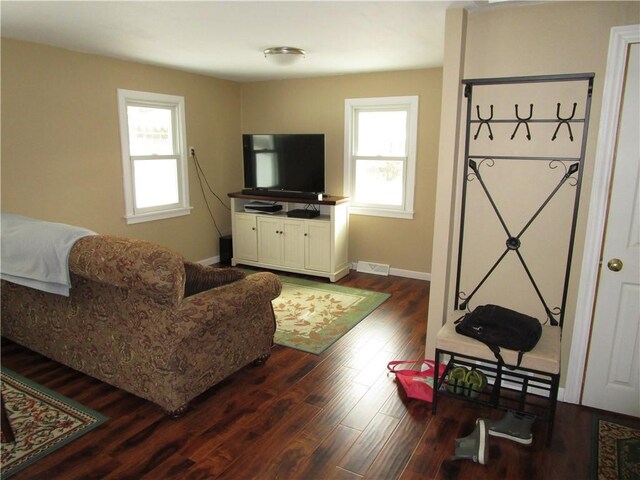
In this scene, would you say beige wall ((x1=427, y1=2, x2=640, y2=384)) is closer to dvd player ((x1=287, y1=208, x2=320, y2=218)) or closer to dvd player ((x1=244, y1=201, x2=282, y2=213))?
dvd player ((x1=287, y1=208, x2=320, y2=218))

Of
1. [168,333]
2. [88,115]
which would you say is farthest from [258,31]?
[168,333]

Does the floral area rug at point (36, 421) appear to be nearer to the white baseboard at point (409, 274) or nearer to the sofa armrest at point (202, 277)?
the sofa armrest at point (202, 277)

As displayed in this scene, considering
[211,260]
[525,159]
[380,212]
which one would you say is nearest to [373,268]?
[380,212]

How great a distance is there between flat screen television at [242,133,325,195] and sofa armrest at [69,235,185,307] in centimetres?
312

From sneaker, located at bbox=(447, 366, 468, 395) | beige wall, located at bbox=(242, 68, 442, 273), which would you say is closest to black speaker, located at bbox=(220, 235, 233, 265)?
beige wall, located at bbox=(242, 68, 442, 273)

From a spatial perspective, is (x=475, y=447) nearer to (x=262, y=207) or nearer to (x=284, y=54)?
(x=284, y=54)

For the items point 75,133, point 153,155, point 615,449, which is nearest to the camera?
point 615,449

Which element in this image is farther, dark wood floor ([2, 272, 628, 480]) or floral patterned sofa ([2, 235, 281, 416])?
floral patterned sofa ([2, 235, 281, 416])

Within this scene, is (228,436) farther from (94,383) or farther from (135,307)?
(94,383)

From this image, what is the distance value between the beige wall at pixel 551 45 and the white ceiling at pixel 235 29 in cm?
25

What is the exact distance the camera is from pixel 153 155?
4.90 metres

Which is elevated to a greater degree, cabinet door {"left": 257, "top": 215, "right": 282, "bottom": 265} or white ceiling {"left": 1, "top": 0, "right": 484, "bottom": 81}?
white ceiling {"left": 1, "top": 0, "right": 484, "bottom": 81}

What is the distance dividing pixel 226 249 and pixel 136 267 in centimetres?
360

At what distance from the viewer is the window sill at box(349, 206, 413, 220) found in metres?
5.16
